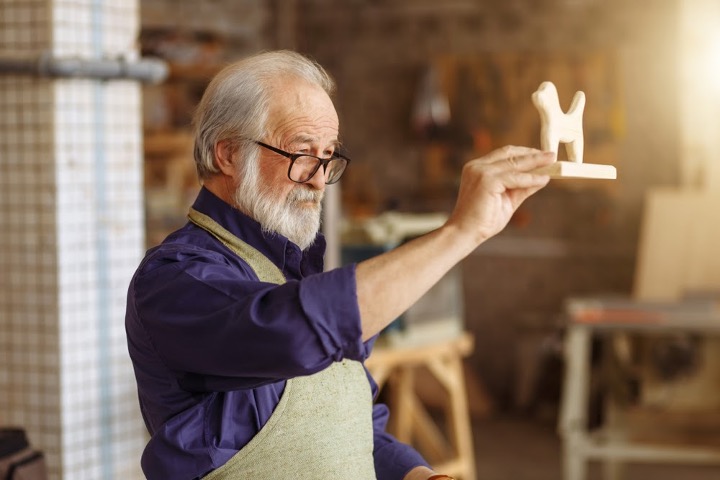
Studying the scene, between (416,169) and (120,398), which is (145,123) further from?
(120,398)

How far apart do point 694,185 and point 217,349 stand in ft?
18.2

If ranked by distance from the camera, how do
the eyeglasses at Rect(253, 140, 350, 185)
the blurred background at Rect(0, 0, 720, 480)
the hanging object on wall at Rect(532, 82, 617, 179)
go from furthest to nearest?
the blurred background at Rect(0, 0, 720, 480), the eyeglasses at Rect(253, 140, 350, 185), the hanging object on wall at Rect(532, 82, 617, 179)

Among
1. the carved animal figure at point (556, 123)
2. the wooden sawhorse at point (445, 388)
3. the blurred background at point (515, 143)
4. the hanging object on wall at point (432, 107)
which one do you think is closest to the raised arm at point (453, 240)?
the carved animal figure at point (556, 123)

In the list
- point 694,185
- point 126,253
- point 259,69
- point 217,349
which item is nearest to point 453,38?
point 694,185

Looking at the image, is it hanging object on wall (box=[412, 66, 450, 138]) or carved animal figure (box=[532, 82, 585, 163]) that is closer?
carved animal figure (box=[532, 82, 585, 163])

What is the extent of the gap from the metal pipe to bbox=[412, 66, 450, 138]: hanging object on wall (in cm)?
432

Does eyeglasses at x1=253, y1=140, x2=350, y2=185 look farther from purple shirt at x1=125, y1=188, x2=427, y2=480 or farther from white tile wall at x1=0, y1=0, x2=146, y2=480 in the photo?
white tile wall at x1=0, y1=0, x2=146, y2=480

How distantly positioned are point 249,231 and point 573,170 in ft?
1.96

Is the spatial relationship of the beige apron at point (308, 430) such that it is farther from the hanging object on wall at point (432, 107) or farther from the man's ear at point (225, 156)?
the hanging object on wall at point (432, 107)

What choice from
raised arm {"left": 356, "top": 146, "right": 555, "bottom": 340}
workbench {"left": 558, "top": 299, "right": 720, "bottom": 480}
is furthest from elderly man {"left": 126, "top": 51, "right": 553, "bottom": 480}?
workbench {"left": 558, "top": 299, "right": 720, "bottom": 480}

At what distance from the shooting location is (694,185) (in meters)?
6.48

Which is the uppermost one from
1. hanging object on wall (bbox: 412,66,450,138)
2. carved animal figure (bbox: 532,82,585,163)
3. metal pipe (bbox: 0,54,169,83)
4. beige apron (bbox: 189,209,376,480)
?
hanging object on wall (bbox: 412,66,450,138)

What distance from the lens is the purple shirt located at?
139cm

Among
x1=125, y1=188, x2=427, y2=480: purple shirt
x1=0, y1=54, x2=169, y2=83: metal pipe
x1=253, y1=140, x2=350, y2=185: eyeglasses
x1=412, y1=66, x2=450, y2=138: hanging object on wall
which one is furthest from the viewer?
x1=412, y1=66, x2=450, y2=138: hanging object on wall
